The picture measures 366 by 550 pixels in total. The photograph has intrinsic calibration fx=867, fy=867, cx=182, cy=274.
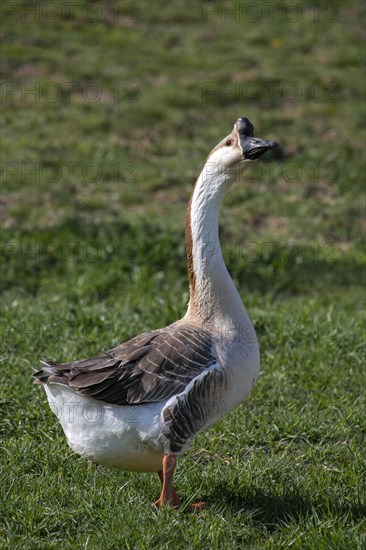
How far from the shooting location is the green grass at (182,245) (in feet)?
14.1

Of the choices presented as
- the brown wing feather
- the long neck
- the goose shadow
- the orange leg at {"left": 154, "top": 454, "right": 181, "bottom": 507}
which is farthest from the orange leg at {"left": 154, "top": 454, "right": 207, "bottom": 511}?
the long neck

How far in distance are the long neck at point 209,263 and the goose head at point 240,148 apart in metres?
0.08

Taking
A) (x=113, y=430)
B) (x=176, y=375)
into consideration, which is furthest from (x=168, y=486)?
(x=176, y=375)

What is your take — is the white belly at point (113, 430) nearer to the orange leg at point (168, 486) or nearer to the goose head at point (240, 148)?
the orange leg at point (168, 486)

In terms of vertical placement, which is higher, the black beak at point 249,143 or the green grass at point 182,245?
the black beak at point 249,143

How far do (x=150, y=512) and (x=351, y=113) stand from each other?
9239 mm

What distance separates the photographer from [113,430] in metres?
4.07

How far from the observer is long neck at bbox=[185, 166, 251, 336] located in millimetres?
4395

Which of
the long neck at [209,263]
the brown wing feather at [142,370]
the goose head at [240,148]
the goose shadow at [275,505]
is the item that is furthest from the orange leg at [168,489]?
the goose head at [240,148]

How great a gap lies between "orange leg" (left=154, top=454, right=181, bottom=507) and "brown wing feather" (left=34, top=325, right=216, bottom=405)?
0.96ft

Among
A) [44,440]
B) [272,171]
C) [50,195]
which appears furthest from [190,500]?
[272,171]

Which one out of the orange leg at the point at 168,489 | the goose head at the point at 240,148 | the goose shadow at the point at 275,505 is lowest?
the goose shadow at the point at 275,505

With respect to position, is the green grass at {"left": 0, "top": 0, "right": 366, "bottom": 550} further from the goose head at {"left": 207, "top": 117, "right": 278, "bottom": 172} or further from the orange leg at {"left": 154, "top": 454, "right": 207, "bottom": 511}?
the goose head at {"left": 207, "top": 117, "right": 278, "bottom": 172}

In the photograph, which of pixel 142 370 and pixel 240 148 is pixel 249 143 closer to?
pixel 240 148
